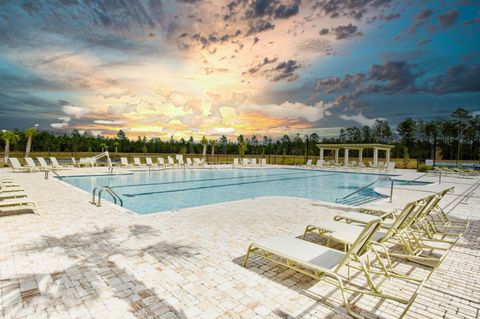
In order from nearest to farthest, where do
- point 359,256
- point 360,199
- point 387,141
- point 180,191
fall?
point 359,256 → point 360,199 → point 180,191 → point 387,141

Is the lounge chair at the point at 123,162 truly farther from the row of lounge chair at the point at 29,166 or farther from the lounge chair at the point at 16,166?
the lounge chair at the point at 16,166

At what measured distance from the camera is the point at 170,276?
304cm

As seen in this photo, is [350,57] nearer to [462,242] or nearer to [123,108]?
[123,108]

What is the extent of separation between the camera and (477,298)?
8.90 feet

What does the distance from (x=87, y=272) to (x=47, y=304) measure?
0.66 meters

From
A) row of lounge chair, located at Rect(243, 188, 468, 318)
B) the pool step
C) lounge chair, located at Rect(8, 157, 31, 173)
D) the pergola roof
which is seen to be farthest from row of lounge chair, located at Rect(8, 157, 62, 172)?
the pergola roof

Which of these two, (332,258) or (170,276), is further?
(170,276)

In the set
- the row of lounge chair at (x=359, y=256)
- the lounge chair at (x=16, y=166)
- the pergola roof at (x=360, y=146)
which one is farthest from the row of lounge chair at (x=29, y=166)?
the pergola roof at (x=360, y=146)

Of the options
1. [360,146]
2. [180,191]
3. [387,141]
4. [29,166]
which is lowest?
[180,191]

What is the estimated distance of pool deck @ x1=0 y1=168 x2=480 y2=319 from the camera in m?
2.42

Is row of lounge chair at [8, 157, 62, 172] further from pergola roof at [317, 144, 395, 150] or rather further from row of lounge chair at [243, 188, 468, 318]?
pergola roof at [317, 144, 395, 150]

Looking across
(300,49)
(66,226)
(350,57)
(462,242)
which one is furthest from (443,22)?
(66,226)

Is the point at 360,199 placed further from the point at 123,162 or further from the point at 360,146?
the point at 360,146

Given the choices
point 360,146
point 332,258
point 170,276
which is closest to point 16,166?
point 170,276
